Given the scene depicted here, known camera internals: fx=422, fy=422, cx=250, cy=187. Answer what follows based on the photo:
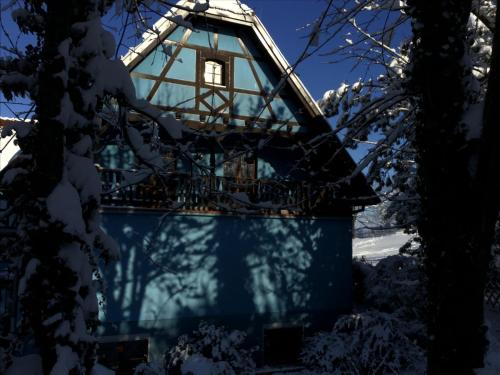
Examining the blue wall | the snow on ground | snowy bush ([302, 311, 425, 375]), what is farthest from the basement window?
the snow on ground

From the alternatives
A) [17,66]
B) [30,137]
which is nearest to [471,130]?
[30,137]

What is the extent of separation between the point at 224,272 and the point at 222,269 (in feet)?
0.31

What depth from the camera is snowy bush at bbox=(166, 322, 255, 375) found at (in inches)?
316

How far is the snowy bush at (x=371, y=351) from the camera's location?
8805mm

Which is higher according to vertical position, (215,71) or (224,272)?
(215,71)

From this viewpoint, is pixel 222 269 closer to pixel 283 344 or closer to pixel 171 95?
pixel 283 344

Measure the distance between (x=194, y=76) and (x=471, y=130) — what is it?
8963 mm

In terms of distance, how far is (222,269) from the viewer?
1075cm

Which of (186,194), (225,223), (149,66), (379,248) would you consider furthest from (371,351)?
(379,248)

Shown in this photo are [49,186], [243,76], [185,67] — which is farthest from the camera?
[243,76]

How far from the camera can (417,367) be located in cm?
943

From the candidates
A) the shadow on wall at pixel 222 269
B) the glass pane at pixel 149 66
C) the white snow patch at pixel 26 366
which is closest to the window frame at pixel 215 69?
the glass pane at pixel 149 66

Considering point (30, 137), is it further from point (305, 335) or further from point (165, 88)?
point (305, 335)

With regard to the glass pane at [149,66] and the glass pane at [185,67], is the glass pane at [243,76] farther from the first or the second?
the glass pane at [149,66]
